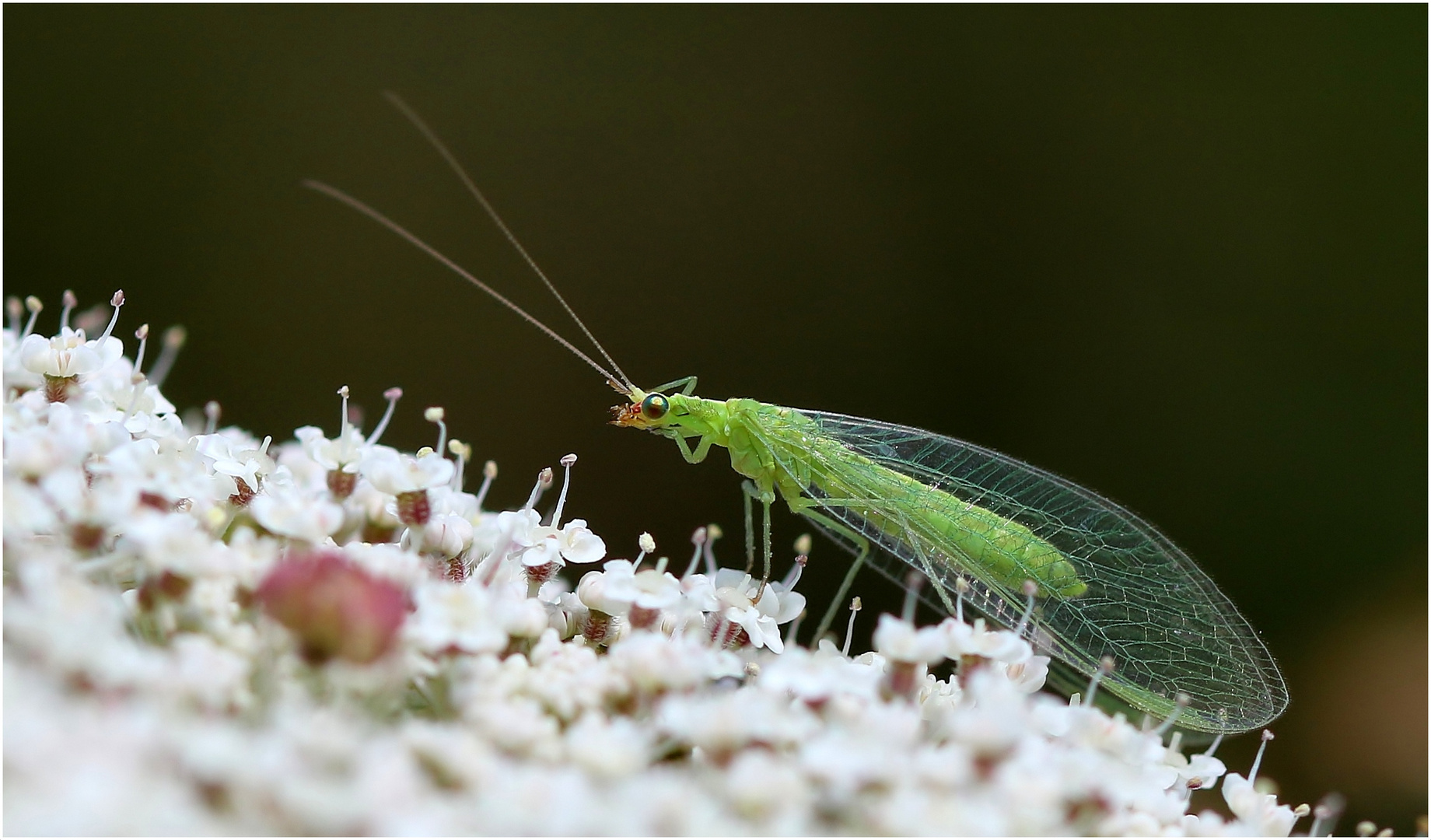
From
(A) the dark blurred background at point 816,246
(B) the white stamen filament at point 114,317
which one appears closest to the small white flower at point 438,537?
(B) the white stamen filament at point 114,317

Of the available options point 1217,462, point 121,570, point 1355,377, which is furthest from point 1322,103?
point 121,570

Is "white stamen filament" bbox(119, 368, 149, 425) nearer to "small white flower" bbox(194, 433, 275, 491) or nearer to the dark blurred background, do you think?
"small white flower" bbox(194, 433, 275, 491)

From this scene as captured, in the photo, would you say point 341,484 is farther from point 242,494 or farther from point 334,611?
point 334,611

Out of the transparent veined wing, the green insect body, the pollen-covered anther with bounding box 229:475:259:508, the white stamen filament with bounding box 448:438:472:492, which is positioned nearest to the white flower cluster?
the pollen-covered anther with bounding box 229:475:259:508

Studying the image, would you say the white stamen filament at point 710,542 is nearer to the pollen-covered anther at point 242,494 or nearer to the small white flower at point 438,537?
the small white flower at point 438,537

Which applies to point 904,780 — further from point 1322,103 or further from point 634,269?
point 1322,103
